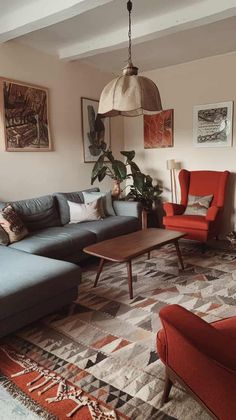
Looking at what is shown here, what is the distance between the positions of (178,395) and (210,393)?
1.77ft

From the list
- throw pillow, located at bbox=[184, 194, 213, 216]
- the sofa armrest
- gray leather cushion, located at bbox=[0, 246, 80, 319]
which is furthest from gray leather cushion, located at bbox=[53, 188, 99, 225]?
throw pillow, located at bbox=[184, 194, 213, 216]

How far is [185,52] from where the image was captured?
4.27 metres

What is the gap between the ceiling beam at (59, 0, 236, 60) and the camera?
2842mm

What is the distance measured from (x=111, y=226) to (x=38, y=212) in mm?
910

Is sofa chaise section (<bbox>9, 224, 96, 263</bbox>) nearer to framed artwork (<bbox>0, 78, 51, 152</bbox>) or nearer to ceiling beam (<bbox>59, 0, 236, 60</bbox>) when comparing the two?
framed artwork (<bbox>0, 78, 51, 152</bbox>)

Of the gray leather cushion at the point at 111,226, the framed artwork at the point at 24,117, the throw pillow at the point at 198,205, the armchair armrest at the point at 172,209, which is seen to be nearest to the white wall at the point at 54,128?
the framed artwork at the point at 24,117

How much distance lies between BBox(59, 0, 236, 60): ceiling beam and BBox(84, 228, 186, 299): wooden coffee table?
7.05ft

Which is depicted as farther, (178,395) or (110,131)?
(110,131)

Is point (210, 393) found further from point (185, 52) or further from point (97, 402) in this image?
point (185, 52)

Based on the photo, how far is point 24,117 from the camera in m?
3.89

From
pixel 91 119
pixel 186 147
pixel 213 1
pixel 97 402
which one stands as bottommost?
pixel 97 402

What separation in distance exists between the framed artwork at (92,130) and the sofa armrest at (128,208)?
0.96 m

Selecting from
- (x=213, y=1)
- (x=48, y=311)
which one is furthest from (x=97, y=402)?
(x=213, y=1)

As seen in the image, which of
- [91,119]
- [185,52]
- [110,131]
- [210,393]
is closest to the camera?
[210,393]
